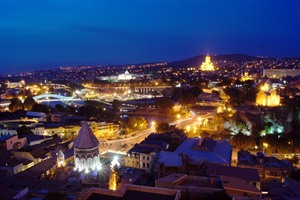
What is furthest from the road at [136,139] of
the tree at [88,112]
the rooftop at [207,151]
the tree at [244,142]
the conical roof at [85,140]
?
the tree at [244,142]

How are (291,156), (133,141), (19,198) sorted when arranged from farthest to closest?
(133,141)
(291,156)
(19,198)

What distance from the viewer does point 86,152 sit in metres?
14.8

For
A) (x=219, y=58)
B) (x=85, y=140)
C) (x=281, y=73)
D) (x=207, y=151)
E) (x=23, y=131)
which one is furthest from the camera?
(x=219, y=58)

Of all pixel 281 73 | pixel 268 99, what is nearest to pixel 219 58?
pixel 281 73

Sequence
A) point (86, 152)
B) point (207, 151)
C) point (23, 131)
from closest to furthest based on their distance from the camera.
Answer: point (207, 151) < point (86, 152) < point (23, 131)

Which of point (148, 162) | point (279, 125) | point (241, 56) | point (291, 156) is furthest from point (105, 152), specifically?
point (241, 56)

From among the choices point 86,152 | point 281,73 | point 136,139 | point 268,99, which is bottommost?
point 136,139

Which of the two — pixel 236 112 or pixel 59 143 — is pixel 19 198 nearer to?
pixel 59 143

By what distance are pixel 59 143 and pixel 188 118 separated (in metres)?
13.2

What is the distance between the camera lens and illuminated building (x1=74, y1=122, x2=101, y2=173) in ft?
48.6

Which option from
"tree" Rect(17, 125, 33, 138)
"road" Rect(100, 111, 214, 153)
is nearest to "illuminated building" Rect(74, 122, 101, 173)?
"road" Rect(100, 111, 214, 153)

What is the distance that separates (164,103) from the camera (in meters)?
32.2

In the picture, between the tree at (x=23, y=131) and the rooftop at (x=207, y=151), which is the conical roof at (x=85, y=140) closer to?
the rooftop at (x=207, y=151)

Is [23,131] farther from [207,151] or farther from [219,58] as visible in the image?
[219,58]
